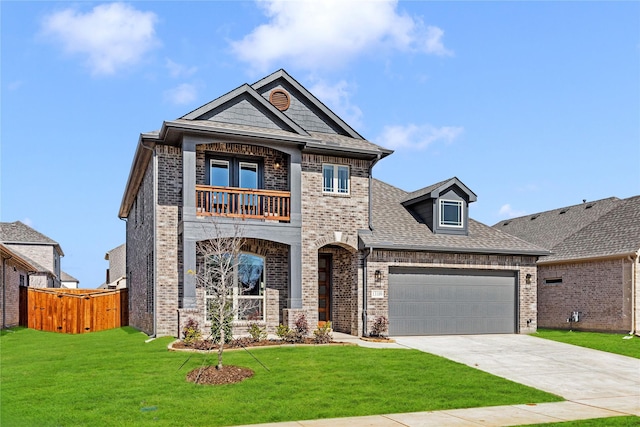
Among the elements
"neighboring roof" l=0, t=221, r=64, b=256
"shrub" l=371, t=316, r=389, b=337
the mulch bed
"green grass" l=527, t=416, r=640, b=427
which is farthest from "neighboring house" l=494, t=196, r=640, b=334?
"neighboring roof" l=0, t=221, r=64, b=256

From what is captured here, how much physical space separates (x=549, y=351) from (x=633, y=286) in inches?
267

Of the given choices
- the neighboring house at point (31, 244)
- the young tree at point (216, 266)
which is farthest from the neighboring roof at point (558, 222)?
the neighboring house at point (31, 244)

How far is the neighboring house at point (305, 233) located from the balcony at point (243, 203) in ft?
0.15

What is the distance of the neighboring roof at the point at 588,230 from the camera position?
22422 millimetres

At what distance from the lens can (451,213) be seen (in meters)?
21.2

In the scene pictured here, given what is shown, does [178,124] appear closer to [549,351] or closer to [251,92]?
[251,92]

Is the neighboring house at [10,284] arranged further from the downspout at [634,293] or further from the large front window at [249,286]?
the downspout at [634,293]

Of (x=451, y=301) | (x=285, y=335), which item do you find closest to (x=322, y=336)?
(x=285, y=335)

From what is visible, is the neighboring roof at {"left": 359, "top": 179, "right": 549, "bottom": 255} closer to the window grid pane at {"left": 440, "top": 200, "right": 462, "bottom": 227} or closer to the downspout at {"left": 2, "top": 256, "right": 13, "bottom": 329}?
the window grid pane at {"left": 440, "top": 200, "right": 462, "bottom": 227}

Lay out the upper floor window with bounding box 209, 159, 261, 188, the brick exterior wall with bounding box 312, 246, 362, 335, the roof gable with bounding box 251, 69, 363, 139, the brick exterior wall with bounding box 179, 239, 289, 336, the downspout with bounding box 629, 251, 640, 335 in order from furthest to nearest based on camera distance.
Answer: the downspout with bounding box 629, 251, 640, 335
the roof gable with bounding box 251, 69, 363, 139
the brick exterior wall with bounding box 312, 246, 362, 335
the brick exterior wall with bounding box 179, 239, 289, 336
the upper floor window with bounding box 209, 159, 261, 188

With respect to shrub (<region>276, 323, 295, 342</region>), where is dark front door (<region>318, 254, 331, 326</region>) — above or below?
above

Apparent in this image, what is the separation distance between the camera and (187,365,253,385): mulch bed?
10705 millimetres

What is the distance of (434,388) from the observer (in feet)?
35.9

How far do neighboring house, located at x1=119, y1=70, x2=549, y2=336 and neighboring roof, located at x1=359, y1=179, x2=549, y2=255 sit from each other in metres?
0.07
